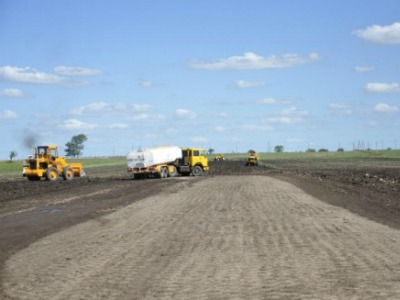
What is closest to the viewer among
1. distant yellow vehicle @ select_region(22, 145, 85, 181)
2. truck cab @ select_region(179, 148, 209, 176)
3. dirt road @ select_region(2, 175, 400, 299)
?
dirt road @ select_region(2, 175, 400, 299)

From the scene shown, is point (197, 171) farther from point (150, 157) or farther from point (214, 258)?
point (214, 258)

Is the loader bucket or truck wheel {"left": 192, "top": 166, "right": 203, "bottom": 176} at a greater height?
the loader bucket

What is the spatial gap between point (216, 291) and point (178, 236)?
6528mm

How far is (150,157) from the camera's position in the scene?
2080 inches

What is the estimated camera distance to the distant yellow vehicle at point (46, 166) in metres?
50.7

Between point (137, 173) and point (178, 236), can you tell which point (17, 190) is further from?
point (178, 236)

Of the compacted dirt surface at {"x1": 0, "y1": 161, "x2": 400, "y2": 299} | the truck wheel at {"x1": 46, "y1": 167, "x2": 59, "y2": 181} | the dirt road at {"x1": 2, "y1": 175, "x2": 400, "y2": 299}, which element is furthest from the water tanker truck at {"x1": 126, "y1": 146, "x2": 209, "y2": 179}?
the dirt road at {"x1": 2, "y1": 175, "x2": 400, "y2": 299}

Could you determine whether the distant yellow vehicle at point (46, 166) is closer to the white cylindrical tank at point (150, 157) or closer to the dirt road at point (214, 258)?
the white cylindrical tank at point (150, 157)

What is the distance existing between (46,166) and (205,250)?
39.3 metres

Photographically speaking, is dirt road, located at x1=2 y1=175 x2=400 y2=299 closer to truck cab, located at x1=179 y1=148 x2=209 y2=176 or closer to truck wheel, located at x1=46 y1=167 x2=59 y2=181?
truck wheel, located at x1=46 y1=167 x2=59 y2=181

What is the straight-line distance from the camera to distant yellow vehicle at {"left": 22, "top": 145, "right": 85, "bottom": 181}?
50.7m

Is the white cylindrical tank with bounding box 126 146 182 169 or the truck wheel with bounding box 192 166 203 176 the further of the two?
the truck wheel with bounding box 192 166 203 176

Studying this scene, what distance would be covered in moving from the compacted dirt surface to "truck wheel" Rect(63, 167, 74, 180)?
2511cm

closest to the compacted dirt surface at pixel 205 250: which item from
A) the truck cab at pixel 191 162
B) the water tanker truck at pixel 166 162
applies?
the water tanker truck at pixel 166 162
